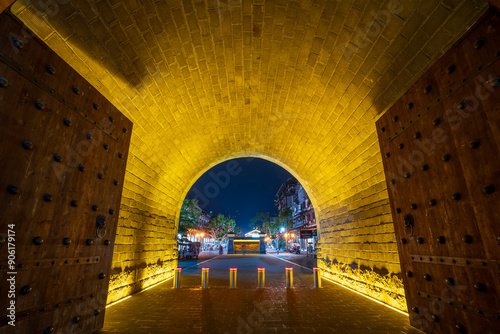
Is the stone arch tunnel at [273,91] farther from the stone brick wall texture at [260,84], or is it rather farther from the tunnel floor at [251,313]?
the tunnel floor at [251,313]

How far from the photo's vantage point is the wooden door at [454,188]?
7.18 feet

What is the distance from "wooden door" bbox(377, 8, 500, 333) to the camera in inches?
86.1

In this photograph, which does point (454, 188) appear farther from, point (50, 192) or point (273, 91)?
point (50, 192)

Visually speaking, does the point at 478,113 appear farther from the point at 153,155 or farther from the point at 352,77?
the point at 153,155

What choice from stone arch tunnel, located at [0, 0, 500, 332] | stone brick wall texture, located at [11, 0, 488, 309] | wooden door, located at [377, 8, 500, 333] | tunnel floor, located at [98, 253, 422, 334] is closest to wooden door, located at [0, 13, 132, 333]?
stone arch tunnel, located at [0, 0, 500, 332]

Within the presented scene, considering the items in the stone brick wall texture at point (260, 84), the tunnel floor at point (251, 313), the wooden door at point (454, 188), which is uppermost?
the stone brick wall texture at point (260, 84)

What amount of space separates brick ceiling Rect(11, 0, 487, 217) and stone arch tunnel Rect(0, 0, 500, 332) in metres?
0.02

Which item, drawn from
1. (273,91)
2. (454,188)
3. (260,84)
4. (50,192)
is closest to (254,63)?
(260,84)

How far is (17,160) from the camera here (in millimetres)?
2232

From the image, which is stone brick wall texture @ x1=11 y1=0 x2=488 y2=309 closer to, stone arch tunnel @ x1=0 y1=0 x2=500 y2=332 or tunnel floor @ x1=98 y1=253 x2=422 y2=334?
stone arch tunnel @ x1=0 y1=0 x2=500 y2=332

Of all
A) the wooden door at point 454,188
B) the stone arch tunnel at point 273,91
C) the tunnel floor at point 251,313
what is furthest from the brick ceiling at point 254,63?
→ the tunnel floor at point 251,313

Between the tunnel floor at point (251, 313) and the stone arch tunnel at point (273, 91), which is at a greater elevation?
the stone arch tunnel at point (273, 91)

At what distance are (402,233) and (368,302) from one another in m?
2.52

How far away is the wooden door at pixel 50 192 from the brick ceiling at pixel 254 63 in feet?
3.35
